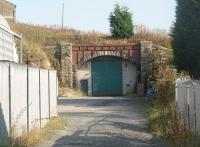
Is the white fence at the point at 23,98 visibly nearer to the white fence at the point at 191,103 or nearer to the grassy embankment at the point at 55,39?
the white fence at the point at 191,103

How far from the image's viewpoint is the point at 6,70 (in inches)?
476

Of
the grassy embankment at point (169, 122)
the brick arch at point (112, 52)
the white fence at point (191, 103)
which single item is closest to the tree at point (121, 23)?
the brick arch at point (112, 52)

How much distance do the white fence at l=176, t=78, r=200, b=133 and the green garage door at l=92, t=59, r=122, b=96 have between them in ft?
82.9

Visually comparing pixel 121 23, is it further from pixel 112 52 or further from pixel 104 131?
pixel 104 131

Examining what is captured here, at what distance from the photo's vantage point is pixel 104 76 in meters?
42.5

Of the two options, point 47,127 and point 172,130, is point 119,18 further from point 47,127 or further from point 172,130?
point 172,130

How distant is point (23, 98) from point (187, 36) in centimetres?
468

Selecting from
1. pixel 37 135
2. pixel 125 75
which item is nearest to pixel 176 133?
pixel 37 135

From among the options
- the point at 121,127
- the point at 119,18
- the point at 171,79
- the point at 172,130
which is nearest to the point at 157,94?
the point at 171,79

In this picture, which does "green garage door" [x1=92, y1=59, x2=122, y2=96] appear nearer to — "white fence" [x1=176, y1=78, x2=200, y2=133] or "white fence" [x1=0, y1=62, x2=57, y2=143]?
"white fence" [x1=0, y1=62, x2=57, y2=143]

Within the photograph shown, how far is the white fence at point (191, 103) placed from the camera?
1286cm

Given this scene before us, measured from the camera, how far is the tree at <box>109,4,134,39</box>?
4509 cm

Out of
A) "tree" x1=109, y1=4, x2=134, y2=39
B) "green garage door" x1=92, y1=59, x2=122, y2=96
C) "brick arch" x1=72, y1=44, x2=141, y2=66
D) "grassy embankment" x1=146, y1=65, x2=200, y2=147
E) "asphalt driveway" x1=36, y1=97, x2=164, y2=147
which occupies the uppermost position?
"tree" x1=109, y1=4, x2=134, y2=39

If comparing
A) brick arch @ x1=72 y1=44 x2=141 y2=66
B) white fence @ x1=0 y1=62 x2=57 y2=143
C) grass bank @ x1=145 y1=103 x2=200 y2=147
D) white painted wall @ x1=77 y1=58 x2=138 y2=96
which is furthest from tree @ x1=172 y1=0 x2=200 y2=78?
white painted wall @ x1=77 y1=58 x2=138 y2=96
